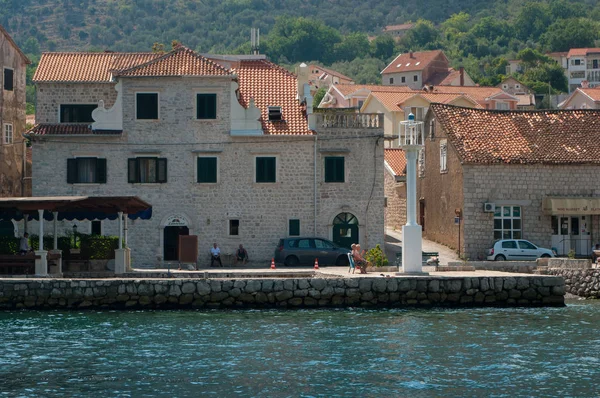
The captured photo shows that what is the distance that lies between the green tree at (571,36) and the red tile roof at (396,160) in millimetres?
128394

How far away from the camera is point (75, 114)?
162ft

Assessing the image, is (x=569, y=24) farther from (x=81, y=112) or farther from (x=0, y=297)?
(x=0, y=297)

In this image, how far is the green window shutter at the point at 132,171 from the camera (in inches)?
1902

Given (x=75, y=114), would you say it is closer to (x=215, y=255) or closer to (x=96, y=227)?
(x=96, y=227)

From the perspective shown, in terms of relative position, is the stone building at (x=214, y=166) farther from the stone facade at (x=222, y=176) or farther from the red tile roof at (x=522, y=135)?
the red tile roof at (x=522, y=135)

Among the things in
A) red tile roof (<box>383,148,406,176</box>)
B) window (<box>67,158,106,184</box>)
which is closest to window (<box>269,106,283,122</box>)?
window (<box>67,158,106,184</box>)

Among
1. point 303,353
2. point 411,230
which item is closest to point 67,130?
point 411,230

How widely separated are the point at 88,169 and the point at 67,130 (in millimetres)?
1787

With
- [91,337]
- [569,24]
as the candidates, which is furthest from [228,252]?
[569,24]

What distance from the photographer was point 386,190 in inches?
2357

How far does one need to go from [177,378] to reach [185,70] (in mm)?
24607

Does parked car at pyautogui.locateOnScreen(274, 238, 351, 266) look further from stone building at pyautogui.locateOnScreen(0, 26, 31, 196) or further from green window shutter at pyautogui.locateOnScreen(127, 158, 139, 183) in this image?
stone building at pyautogui.locateOnScreen(0, 26, 31, 196)

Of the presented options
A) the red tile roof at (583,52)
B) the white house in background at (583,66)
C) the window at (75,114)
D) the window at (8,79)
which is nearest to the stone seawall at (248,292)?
the window at (75,114)

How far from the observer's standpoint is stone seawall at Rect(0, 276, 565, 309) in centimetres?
3634
